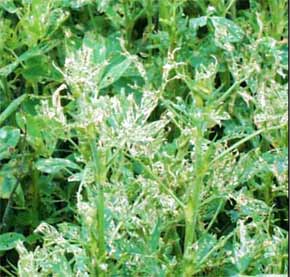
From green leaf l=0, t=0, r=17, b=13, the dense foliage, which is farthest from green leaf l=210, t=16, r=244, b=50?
green leaf l=0, t=0, r=17, b=13

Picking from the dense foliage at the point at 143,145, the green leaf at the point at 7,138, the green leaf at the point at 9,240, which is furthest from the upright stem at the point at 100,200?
the green leaf at the point at 7,138

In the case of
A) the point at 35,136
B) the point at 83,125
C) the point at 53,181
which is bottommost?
the point at 53,181

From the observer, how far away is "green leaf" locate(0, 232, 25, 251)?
1771 mm

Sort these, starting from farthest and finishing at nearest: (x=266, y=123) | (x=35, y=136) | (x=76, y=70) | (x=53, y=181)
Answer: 1. (x=53, y=181)
2. (x=35, y=136)
3. (x=266, y=123)
4. (x=76, y=70)

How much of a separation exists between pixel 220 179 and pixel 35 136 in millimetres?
444

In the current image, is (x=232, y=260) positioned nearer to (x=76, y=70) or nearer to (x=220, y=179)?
(x=220, y=179)

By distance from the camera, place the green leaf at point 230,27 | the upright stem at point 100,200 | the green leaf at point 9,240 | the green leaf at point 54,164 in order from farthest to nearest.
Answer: the green leaf at point 230,27 < the green leaf at point 9,240 < the green leaf at point 54,164 < the upright stem at point 100,200

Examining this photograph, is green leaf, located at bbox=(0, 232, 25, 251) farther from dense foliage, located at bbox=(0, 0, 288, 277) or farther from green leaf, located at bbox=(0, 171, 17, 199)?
green leaf, located at bbox=(0, 171, 17, 199)

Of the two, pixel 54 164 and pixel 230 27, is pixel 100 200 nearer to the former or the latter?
pixel 54 164

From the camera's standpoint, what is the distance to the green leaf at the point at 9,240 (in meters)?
1.77

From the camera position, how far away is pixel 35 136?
185cm

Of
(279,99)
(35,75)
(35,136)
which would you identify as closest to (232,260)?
(279,99)

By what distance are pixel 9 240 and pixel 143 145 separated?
41 cm

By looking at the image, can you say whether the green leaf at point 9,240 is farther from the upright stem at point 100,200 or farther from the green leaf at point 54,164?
the upright stem at point 100,200
